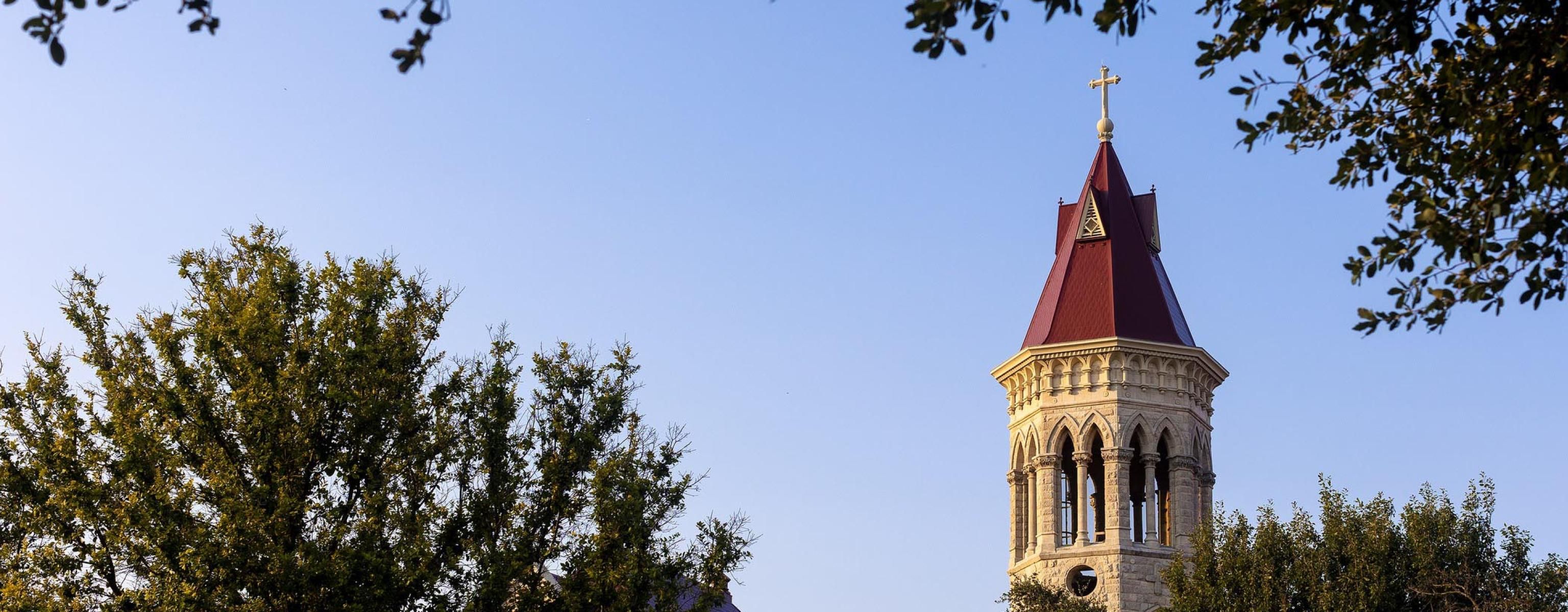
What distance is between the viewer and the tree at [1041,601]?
45.8m

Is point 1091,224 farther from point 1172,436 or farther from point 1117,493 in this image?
point 1117,493

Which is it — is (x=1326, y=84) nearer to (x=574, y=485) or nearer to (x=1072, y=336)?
(x=574, y=485)

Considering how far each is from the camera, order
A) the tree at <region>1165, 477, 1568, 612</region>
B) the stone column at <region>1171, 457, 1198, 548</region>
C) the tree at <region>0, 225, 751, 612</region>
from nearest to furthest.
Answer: the tree at <region>0, 225, 751, 612</region>, the tree at <region>1165, 477, 1568, 612</region>, the stone column at <region>1171, 457, 1198, 548</region>

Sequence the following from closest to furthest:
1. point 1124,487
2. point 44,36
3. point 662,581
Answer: point 44,36 → point 662,581 → point 1124,487

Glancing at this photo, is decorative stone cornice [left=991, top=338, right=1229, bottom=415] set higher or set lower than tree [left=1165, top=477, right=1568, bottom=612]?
higher

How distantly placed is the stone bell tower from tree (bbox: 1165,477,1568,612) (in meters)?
7.81

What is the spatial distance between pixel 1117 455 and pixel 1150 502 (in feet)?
6.65

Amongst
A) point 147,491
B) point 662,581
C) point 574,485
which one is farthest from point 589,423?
point 147,491

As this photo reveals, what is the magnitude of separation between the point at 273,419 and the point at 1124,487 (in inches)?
1172

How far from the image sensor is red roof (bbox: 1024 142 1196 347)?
175ft

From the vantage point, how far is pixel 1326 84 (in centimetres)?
1501

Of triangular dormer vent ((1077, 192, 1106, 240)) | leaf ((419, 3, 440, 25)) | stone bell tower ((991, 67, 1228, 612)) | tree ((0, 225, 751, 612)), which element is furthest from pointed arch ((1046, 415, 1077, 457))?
leaf ((419, 3, 440, 25))

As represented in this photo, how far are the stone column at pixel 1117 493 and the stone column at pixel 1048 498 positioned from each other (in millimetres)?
1520

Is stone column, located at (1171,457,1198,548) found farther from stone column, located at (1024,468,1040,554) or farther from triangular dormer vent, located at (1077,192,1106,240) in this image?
triangular dormer vent, located at (1077,192,1106,240)
